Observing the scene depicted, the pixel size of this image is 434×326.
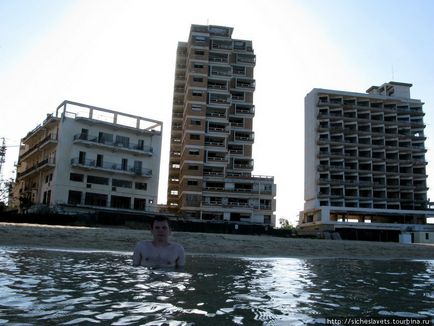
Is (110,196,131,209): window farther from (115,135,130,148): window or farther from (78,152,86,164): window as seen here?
(115,135,130,148): window

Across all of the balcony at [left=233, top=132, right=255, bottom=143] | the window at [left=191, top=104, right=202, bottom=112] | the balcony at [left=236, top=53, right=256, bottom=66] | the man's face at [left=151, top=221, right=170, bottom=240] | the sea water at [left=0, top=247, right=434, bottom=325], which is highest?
the balcony at [left=236, top=53, right=256, bottom=66]

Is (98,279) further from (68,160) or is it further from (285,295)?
(68,160)

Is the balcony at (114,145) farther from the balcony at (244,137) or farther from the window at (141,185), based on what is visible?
the balcony at (244,137)

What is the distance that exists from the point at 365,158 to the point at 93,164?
2123 inches

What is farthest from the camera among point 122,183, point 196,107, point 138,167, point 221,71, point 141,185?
point 221,71

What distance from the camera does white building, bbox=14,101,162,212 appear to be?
53562 millimetres

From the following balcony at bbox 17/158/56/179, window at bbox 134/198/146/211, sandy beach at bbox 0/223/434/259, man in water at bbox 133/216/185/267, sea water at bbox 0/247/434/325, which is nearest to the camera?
sea water at bbox 0/247/434/325

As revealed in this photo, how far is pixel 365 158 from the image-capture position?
84.3 metres

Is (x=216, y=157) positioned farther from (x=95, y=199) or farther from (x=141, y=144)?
(x=95, y=199)

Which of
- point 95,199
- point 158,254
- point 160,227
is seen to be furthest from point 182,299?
point 95,199

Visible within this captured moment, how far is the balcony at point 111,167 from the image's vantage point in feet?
177

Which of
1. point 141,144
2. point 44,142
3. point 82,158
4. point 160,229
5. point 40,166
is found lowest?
point 160,229

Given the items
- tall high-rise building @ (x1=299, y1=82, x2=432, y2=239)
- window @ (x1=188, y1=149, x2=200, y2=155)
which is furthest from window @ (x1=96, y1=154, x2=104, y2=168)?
tall high-rise building @ (x1=299, y1=82, x2=432, y2=239)

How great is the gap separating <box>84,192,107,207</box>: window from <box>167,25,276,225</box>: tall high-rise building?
13.4 m
